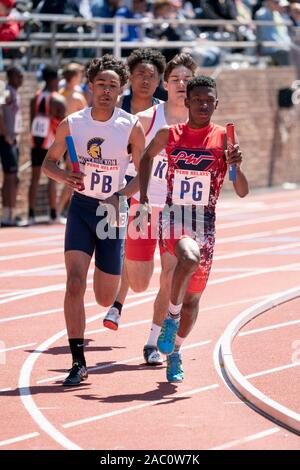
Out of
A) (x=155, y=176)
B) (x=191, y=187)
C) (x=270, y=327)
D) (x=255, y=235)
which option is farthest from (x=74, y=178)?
(x=255, y=235)

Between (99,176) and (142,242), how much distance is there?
105 cm

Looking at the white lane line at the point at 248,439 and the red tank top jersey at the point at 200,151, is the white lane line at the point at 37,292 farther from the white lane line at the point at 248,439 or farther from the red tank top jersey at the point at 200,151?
the white lane line at the point at 248,439

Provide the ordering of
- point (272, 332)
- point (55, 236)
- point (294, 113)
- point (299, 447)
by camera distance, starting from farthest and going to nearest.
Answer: point (294, 113), point (55, 236), point (272, 332), point (299, 447)

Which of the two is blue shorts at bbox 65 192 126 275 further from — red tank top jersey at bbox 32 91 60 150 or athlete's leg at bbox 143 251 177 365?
red tank top jersey at bbox 32 91 60 150

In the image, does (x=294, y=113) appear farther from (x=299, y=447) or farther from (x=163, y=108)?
(x=299, y=447)

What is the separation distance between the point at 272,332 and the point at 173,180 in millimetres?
2442

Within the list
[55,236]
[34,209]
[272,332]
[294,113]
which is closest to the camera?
[272,332]

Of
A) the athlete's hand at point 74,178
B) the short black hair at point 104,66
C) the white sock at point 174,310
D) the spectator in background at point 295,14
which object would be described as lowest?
the white sock at point 174,310

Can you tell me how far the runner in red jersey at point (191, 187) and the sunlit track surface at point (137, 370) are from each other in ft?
1.65

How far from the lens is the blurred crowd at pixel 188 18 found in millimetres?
22719

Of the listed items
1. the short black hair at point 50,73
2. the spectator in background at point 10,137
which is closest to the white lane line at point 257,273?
the short black hair at point 50,73

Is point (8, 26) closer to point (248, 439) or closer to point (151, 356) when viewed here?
point (151, 356)

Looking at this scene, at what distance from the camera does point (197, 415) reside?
8719mm

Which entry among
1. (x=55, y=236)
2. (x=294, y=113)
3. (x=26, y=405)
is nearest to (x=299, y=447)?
(x=26, y=405)
